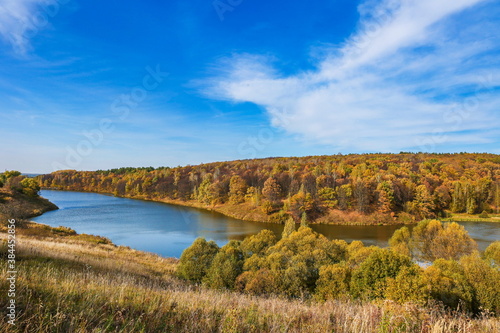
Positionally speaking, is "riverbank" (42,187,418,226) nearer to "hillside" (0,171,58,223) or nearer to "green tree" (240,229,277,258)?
"green tree" (240,229,277,258)

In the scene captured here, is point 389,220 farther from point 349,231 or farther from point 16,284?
point 16,284

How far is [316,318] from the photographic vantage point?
4.71 meters

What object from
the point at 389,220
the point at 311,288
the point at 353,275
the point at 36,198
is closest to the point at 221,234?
the point at 311,288

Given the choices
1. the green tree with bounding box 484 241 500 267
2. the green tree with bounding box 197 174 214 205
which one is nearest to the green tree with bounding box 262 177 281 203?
the green tree with bounding box 197 174 214 205

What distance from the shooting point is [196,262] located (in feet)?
65.9

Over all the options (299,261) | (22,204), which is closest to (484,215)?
(299,261)

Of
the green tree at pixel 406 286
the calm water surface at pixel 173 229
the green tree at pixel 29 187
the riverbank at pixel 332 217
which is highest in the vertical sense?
the green tree at pixel 29 187

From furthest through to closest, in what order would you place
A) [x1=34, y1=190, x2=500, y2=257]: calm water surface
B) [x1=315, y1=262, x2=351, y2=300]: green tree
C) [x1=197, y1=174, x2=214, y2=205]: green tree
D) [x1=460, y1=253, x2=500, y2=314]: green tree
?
[x1=197, y1=174, x2=214, y2=205]: green tree, [x1=34, y1=190, x2=500, y2=257]: calm water surface, [x1=315, y1=262, x2=351, y2=300]: green tree, [x1=460, y1=253, x2=500, y2=314]: green tree

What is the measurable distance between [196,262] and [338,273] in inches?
409

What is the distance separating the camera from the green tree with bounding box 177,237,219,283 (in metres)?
19.5

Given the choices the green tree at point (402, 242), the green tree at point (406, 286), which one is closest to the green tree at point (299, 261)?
the green tree at point (406, 286)

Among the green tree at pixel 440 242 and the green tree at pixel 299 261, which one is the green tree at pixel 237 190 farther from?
the green tree at pixel 299 261

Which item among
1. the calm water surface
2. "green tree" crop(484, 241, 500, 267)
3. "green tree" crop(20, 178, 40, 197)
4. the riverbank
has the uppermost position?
"green tree" crop(20, 178, 40, 197)

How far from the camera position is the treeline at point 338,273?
13.2 metres
